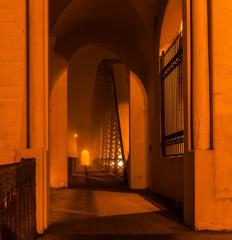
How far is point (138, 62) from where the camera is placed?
15414 millimetres

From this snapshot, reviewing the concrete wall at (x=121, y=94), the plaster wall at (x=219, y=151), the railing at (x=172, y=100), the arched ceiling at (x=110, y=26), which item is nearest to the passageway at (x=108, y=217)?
the plaster wall at (x=219, y=151)

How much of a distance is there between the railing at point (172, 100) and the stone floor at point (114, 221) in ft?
4.31

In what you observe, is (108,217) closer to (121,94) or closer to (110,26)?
(110,26)

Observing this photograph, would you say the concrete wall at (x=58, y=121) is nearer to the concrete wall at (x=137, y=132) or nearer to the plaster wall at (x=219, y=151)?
the concrete wall at (x=137, y=132)

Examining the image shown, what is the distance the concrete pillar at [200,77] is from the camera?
7.38 meters

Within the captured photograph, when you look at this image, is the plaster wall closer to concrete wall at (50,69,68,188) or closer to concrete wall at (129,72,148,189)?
concrete wall at (129,72,148,189)

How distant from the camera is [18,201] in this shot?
5.55 meters

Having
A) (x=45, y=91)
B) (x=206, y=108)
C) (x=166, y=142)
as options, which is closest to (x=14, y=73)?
(x=45, y=91)

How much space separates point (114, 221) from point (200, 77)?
105 inches

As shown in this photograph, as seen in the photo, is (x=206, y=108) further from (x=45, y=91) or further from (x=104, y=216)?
(x=104, y=216)

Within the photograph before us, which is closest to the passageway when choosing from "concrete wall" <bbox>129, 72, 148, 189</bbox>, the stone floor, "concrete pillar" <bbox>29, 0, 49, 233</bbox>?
the stone floor

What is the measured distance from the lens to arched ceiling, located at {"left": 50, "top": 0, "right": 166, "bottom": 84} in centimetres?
1329

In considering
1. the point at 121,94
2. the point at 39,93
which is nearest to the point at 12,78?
the point at 39,93

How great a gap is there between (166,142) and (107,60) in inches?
613
